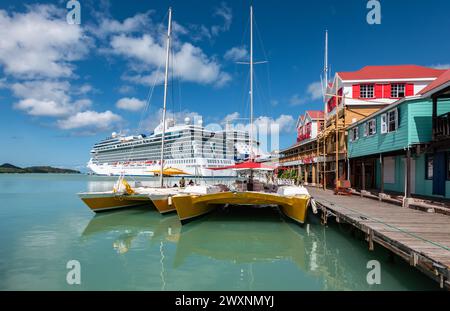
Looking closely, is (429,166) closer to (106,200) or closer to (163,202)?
(163,202)

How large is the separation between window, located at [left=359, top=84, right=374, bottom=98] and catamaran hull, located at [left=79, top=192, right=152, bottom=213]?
18.2 m

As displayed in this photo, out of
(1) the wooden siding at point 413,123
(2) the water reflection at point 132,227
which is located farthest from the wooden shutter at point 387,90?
(2) the water reflection at point 132,227

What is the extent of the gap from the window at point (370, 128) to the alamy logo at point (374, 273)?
10.1 metres

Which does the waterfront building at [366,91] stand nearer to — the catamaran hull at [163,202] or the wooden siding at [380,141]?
the wooden siding at [380,141]

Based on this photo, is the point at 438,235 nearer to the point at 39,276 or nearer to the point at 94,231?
the point at 39,276

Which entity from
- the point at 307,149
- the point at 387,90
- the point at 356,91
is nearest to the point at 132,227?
the point at 356,91

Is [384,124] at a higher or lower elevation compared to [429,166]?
higher

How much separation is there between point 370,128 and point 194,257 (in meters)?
13.1

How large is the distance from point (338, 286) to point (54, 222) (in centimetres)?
1411

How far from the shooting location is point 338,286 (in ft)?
21.8

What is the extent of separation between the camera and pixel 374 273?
7.20 m

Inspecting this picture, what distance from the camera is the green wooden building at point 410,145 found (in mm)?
12211
